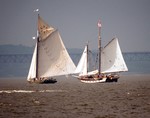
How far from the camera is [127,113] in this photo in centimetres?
7400

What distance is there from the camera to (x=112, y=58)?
194250 mm

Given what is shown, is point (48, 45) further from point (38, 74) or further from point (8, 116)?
point (8, 116)

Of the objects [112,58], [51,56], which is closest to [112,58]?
[112,58]

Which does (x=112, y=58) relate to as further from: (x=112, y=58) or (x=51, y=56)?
(x=51, y=56)

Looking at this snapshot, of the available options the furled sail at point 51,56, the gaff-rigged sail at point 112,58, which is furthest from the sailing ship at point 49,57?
the gaff-rigged sail at point 112,58

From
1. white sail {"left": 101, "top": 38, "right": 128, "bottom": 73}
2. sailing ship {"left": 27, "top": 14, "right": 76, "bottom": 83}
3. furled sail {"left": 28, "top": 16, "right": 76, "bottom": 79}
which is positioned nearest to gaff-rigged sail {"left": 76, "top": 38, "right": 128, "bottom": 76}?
white sail {"left": 101, "top": 38, "right": 128, "bottom": 73}

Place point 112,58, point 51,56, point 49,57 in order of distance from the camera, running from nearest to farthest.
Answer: point 51,56 → point 49,57 → point 112,58

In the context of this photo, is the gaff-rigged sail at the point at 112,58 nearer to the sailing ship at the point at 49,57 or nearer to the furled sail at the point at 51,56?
the sailing ship at the point at 49,57

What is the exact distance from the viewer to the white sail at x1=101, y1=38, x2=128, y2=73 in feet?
635

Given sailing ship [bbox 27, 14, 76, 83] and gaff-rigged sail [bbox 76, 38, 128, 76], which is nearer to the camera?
sailing ship [bbox 27, 14, 76, 83]

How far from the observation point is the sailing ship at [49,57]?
167625 mm

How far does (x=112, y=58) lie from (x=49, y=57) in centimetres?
3215

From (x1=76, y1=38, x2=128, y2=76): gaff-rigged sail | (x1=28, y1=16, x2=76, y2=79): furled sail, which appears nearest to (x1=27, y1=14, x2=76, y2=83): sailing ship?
(x1=28, y1=16, x2=76, y2=79): furled sail

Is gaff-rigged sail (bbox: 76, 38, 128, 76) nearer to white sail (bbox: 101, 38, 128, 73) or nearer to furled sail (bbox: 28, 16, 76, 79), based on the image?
white sail (bbox: 101, 38, 128, 73)
